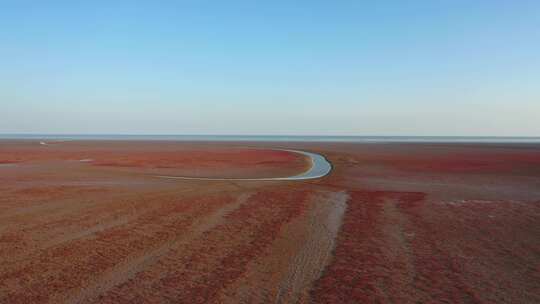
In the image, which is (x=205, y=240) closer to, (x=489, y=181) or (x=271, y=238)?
(x=271, y=238)

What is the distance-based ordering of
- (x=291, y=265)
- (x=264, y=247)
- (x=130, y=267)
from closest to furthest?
(x=130, y=267) → (x=291, y=265) → (x=264, y=247)

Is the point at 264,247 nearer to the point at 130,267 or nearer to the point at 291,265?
the point at 291,265

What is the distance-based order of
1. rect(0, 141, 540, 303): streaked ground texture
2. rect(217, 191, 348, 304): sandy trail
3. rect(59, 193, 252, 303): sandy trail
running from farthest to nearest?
rect(0, 141, 540, 303): streaked ground texture < rect(217, 191, 348, 304): sandy trail < rect(59, 193, 252, 303): sandy trail

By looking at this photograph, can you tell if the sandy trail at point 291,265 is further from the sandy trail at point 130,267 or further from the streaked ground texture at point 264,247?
the sandy trail at point 130,267

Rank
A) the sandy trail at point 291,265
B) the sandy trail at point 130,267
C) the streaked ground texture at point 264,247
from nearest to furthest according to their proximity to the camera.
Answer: the sandy trail at point 130,267, the sandy trail at point 291,265, the streaked ground texture at point 264,247

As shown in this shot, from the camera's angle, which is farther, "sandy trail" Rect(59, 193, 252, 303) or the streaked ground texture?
the streaked ground texture

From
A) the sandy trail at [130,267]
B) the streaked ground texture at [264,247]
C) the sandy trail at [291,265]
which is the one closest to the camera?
the sandy trail at [130,267]

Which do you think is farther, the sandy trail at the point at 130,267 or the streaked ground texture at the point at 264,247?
the streaked ground texture at the point at 264,247

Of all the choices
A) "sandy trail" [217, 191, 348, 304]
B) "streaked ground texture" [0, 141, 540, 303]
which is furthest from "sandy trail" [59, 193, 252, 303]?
"sandy trail" [217, 191, 348, 304]

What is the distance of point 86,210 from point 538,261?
1305 cm

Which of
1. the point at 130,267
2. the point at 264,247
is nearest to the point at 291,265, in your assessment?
the point at 264,247

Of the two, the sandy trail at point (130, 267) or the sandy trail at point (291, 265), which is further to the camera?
the sandy trail at point (291, 265)

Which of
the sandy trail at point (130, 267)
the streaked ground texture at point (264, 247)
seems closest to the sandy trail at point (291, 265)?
the streaked ground texture at point (264, 247)

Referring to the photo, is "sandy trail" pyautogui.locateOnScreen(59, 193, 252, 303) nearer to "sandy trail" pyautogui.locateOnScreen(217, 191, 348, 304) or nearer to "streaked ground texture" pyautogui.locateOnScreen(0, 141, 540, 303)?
"streaked ground texture" pyautogui.locateOnScreen(0, 141, 540, 303)
